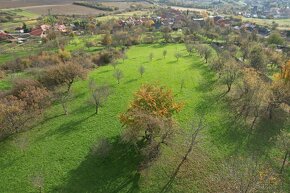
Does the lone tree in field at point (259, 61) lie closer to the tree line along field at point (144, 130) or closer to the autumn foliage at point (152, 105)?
the tree line along field at point (144, 130)

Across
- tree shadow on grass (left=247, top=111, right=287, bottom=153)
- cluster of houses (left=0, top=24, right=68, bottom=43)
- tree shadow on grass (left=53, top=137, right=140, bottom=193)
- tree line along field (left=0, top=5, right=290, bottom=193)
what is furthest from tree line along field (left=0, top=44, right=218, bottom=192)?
cluster of houses (left=0, top=24, right=68, bottom=43)

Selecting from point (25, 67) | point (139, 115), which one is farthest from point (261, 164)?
point (25, 67)

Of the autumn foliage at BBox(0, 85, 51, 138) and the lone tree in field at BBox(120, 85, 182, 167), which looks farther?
the autumn foliage at BBox(0, 85, 51, 138)

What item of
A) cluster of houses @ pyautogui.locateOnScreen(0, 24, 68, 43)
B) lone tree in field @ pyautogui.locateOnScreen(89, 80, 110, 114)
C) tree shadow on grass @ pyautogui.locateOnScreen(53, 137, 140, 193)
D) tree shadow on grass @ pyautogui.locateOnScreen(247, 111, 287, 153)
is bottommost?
tree shadow on grass @ pyautogui.locateOnScreen(53, 137, 140, 193)

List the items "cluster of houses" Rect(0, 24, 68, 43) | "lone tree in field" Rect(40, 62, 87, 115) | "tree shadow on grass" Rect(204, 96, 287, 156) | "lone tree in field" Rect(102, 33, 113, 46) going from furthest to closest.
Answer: "cluster of houses" Rect(0, 24, 68, 43), "lone tree in field" Rect(102, 33, 113, 46), "lone tree in field" Rect(40, 62, 87, 115), "tree shadow on grass" Rect(204, 96, 287, 156)

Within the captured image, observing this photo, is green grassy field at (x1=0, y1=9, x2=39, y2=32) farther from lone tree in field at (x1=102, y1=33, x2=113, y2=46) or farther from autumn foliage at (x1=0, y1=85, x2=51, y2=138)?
autumn foliage at (x1=0, y1=85, x2=51, y2=138)

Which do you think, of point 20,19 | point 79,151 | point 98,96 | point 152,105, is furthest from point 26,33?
point 152,105

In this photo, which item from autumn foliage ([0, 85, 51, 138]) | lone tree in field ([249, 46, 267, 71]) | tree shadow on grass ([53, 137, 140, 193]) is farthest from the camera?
lone tree in field ([249, 46, 267, 71])

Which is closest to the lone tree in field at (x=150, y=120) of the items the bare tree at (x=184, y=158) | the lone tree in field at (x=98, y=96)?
the bare tree at (x=184, y=158)
